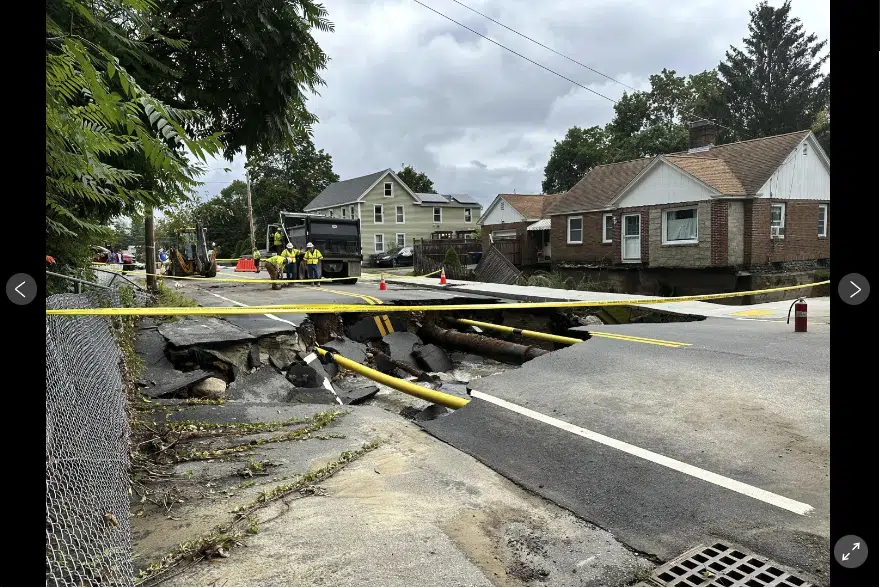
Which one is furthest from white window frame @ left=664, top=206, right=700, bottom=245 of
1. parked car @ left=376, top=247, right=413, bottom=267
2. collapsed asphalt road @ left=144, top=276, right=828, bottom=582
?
parked car @ left=376, top=247, right=413, bottom=267

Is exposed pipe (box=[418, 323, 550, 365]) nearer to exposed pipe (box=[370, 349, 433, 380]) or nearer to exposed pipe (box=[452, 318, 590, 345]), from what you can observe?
exposed pipe (box=[452, 318, 590, 345])

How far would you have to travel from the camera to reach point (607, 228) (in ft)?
88.0

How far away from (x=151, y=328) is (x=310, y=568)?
7206mm

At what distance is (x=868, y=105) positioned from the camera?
0.84m

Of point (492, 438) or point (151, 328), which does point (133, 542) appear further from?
point (151, 328)

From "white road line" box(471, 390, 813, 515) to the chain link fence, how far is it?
142 inches

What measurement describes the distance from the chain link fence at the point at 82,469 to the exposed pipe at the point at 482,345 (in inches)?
303

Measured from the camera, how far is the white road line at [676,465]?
3760 mm

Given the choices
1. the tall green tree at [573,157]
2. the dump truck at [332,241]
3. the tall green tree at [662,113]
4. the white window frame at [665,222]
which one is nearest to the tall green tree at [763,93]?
the tall green tree at [662,113]

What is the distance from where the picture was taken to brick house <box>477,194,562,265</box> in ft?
112

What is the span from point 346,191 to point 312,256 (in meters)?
36.0

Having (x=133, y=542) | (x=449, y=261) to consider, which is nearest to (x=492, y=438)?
(x=133, y=542)
